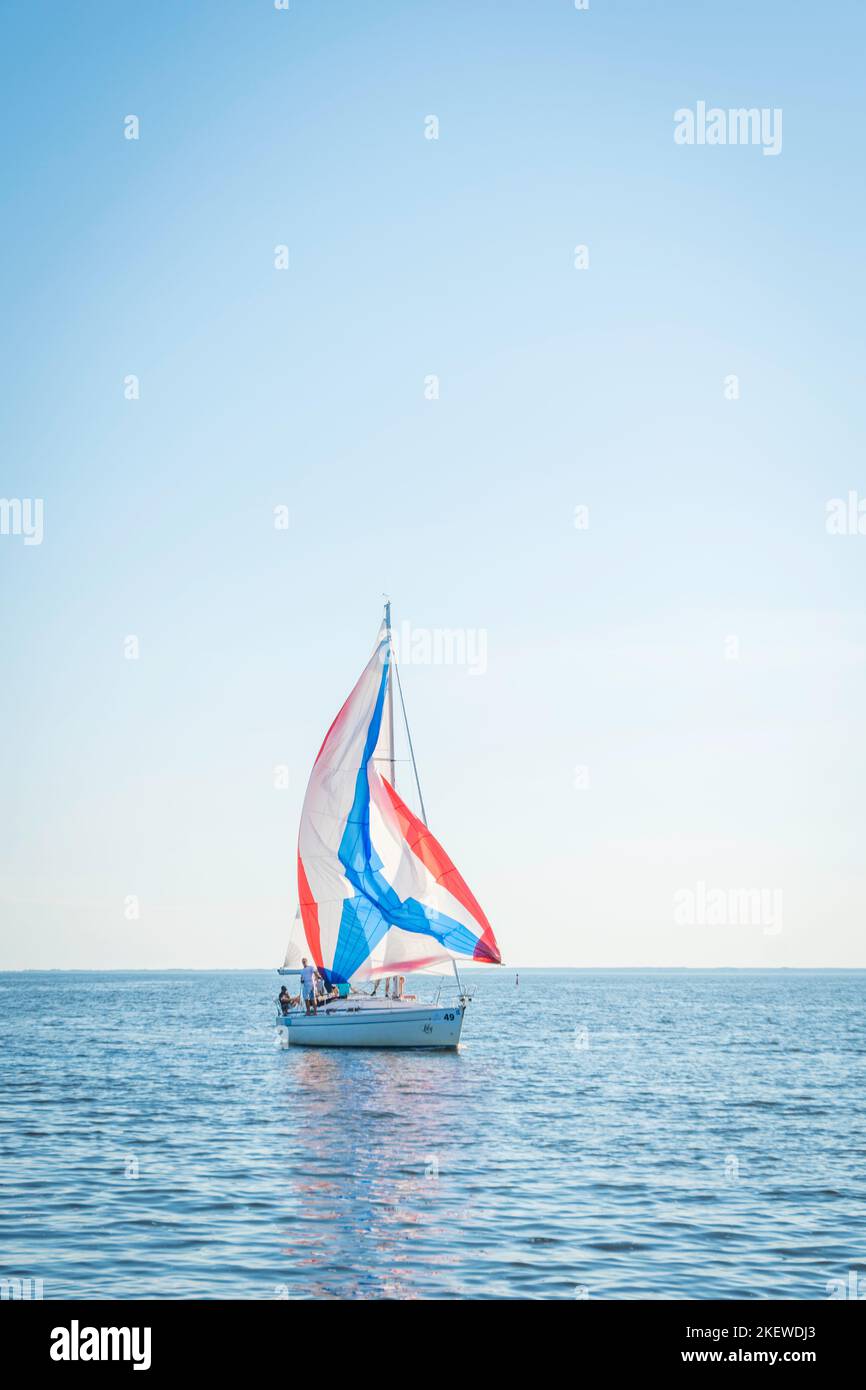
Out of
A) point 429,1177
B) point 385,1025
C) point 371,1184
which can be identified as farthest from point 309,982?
point 371,1184

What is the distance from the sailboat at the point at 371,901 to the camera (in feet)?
154

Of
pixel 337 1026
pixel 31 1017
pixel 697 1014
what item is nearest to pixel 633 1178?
pixel 337 1026

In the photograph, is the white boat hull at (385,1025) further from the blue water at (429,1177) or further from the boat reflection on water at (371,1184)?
the boat reflection on water at (371,1184)

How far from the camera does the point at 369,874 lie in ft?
159

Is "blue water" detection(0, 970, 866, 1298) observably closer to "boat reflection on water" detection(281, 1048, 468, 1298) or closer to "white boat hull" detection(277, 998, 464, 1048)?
"boat reflection on water" detection(281, 1048, 468, 1298)

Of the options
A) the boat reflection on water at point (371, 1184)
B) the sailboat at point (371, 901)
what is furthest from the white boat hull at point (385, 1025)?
the boat reflection on water at point (371, 1184)

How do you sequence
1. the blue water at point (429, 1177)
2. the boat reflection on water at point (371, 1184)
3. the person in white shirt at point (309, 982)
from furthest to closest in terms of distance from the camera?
the person in white shirt at point (309, 982), the blue water at point (429, 1177), the boat reflection on water at point (371, 1184)

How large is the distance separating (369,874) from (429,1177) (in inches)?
970

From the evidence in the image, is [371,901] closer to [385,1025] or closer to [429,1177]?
[385,1025]

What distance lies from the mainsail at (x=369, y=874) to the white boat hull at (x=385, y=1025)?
A: 4.98 ft

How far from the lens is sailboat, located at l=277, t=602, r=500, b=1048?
47.0 meters

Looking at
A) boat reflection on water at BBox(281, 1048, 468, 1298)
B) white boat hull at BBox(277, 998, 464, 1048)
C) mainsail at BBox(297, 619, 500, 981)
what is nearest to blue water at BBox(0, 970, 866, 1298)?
boat reflection on water at BBox(281, 1048, 468, 1298)
